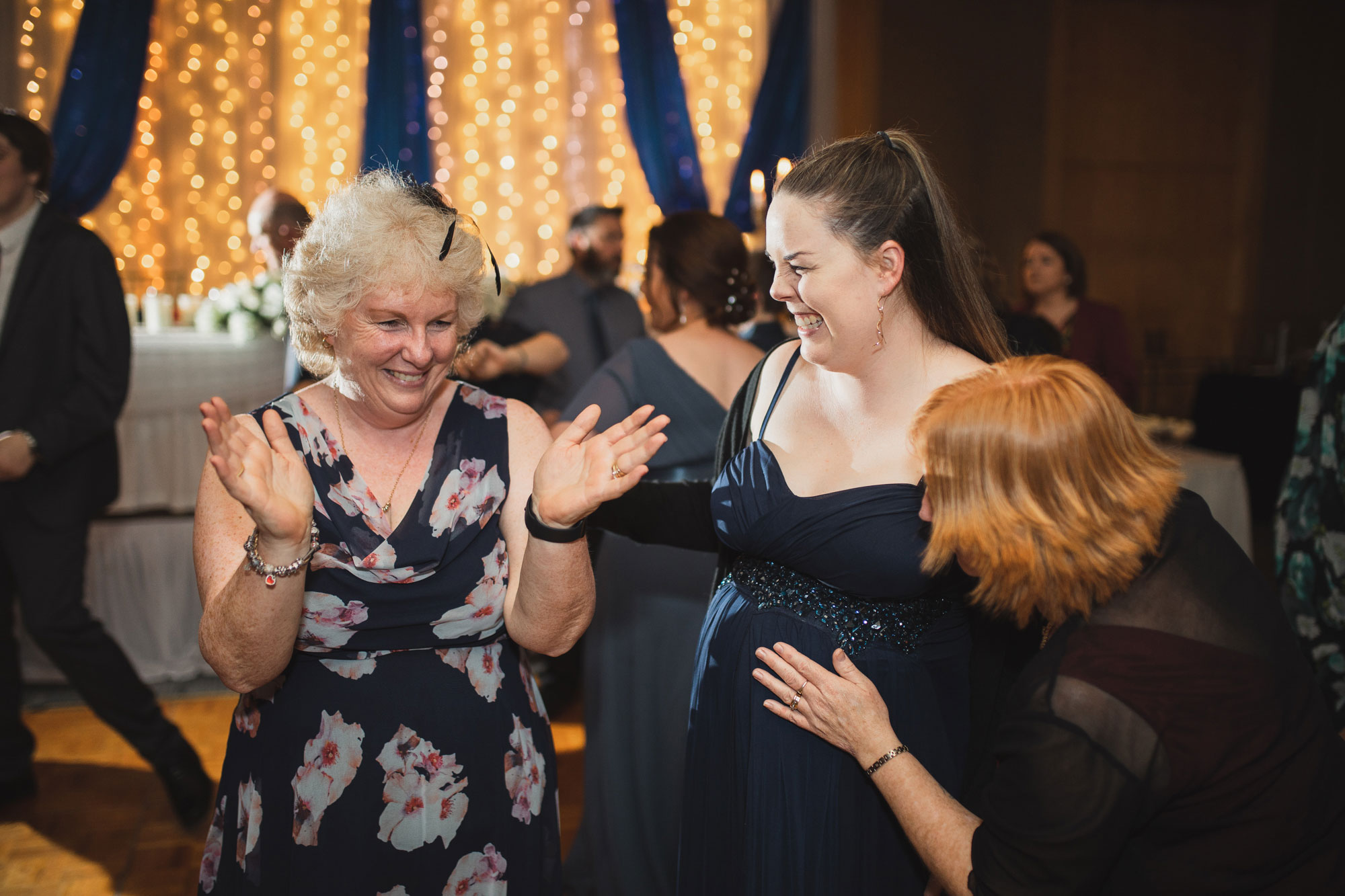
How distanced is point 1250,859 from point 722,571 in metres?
0.88

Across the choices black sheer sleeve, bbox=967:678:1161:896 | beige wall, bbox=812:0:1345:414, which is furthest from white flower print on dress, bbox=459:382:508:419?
beige wall, bbox=812:0:1345:414

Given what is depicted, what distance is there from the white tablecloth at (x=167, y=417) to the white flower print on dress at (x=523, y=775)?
9.45ft

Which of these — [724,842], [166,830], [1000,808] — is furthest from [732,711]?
[166,830]

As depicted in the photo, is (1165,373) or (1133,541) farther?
(1165,373)

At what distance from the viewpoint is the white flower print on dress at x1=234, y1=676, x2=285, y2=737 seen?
1.45 meters

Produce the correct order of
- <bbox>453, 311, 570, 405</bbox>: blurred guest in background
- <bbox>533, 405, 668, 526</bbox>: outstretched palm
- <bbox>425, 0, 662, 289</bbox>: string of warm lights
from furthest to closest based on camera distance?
1. <bbox>425, 0, 662, 289</bbox>: string of warm lights
2. <bbox>453, 311, 570, 405</bbox>: blurred guest in background
3. <bbox>533, 405, 668, 526</bbox>: outstretched palm

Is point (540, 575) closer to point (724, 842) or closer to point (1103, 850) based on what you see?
point (724, 842)

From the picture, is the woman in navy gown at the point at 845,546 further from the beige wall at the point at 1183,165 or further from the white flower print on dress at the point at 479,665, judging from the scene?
the beige wall at the point at 1183,165

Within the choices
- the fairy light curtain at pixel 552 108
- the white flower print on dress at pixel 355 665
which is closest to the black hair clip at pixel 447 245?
the white flower print on dress at pixel 355 665

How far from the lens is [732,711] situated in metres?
1.56

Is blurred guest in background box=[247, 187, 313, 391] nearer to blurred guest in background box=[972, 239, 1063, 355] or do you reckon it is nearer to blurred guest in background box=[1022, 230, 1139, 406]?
blurred guest in background box=[972, 239, 1063, 355]

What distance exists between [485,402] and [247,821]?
71 centimetres

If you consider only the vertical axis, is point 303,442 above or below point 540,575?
above

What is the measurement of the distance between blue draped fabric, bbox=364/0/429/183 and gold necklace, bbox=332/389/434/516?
4962mm
